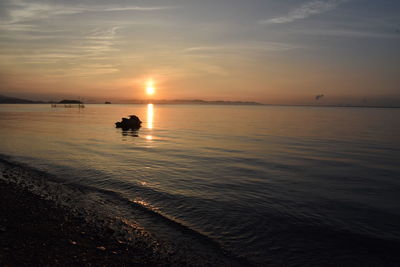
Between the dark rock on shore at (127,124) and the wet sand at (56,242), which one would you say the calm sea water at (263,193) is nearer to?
the wet sand at (56,242)

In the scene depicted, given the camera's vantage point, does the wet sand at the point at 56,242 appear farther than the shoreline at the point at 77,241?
No

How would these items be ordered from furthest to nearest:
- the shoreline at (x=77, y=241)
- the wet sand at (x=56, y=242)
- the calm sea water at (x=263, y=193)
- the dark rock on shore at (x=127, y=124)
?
the dark rock on shore at (x=127, y=124)
the calm sea water at (x=263, y=193)
the shoreline at (x=77, y=241)
the wet sand at (x=56, y=242)

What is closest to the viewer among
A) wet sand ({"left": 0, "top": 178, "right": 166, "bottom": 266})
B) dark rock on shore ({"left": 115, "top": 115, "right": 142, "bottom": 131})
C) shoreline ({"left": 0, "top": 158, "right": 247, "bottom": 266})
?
wet sand ({"left": 0, "top": 178, "right": 166, "bottom": 266})

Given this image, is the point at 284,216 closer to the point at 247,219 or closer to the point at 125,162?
the point at 247,219

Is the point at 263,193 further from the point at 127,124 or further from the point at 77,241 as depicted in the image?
the point at 127,124

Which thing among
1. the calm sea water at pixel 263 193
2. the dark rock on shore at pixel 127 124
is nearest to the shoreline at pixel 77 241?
the calm sea water at pixel 263 193

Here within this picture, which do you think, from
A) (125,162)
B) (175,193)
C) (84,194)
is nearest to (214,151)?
(125,162)

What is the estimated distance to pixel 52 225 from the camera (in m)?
9.14

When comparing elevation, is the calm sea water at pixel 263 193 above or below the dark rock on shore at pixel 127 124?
below

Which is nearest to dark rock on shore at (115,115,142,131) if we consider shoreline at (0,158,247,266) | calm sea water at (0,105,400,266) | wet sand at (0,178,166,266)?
calm sea water at (0,105,400,266)

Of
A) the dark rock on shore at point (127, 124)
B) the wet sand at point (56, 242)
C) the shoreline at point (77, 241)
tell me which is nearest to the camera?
the wet sand at point (56, 242)

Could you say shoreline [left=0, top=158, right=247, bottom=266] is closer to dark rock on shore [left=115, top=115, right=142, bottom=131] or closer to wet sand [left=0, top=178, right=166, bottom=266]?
wet sand [left=0, top=178, right=166, bottom=266]

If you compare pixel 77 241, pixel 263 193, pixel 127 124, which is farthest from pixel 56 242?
pixel 127 124

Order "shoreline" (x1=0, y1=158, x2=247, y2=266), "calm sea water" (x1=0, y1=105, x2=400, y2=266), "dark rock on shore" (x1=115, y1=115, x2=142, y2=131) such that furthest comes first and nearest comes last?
"dark rock on shore" (x1=115, y1=115, x2=142, y2=131), "calm sea water" (x1=0, y1=105, x2=400, y2=266), "shoreline" (x1=0, y1=158, x2=247, y2=266)
